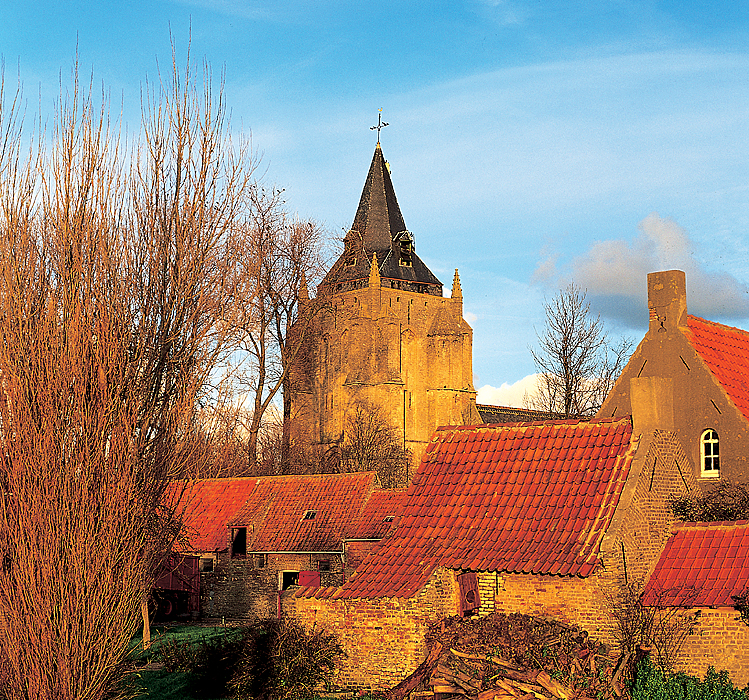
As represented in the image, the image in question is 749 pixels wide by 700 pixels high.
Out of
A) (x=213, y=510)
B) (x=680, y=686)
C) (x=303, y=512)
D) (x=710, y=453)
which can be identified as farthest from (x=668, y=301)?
(x=213, y=510)

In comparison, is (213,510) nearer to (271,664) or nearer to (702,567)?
(271,664)

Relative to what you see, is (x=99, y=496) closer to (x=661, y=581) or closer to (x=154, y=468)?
(x=154, y=468)

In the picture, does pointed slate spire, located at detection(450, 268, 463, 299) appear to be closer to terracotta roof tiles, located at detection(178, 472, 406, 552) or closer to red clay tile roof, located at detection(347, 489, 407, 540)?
terracotta roof tiles, located at detection(178, 472, 406, 552)

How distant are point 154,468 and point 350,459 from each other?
4361cm

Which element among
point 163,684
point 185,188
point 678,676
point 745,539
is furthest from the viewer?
point 163,684

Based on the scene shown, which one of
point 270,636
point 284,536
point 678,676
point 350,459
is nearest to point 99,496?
point 270,636

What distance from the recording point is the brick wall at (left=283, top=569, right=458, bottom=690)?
54.0 feet

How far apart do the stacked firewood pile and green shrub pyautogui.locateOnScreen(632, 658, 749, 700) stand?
0.25 metres

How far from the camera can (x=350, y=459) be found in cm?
5534

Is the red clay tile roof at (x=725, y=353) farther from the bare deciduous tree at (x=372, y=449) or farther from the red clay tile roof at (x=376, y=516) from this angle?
the bare deciduous tree at (x=372, y=449)

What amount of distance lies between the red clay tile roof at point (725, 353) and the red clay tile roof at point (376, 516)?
33.5 feet

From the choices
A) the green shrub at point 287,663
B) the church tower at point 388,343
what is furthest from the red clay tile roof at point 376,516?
the church tower at point 388,343

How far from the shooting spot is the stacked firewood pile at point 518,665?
1385 centimetres

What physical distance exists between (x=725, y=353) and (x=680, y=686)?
12.1 meters
